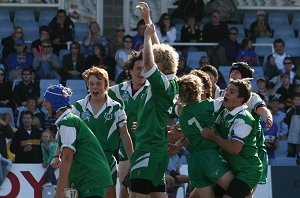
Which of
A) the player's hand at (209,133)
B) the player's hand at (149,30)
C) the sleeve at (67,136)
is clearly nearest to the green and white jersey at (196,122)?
the player's hand at (209,133)

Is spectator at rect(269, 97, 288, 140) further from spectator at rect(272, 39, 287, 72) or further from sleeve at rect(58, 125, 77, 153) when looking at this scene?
sleeve at rect(58, 125, 77, 153)

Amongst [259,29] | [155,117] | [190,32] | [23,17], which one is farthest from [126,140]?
[23,17]

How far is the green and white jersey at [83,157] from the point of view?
29.0ft

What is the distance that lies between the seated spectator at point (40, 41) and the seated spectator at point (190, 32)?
9.25 feet

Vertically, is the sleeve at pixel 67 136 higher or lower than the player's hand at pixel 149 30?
lower

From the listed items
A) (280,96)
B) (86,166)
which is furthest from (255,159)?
(280,96)

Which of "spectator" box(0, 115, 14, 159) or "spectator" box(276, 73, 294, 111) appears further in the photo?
"spectator" box(276, 73, 294, 111)

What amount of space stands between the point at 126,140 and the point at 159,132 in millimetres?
886

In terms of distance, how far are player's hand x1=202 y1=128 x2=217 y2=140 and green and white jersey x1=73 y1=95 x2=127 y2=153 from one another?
38.8 inches

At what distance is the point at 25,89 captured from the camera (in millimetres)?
18688

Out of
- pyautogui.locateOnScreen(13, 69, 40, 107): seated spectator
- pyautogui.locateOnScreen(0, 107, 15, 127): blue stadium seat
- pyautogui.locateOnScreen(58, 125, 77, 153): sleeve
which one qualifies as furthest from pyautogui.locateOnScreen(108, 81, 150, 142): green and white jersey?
pyautogui.locateOnScreen(13, 69, 40, 107): seated spectator

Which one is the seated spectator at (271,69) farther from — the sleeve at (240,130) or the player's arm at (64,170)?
the player's arm at (64,170)

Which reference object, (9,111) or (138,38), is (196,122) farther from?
(138,38)

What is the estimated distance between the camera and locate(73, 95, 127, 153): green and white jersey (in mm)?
10219
